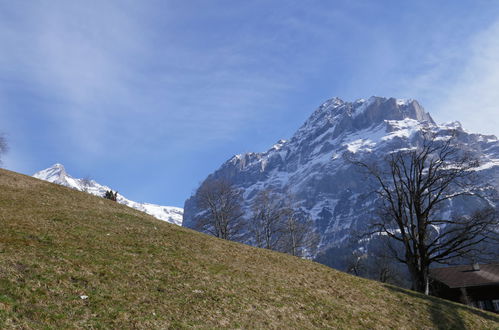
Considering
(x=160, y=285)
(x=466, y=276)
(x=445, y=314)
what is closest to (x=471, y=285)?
(x=466, y=276)

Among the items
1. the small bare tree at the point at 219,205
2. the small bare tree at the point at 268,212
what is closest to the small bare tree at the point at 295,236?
the small bare tree at the point at 268,212

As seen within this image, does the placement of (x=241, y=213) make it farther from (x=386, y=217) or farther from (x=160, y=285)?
(x=160, y=285)

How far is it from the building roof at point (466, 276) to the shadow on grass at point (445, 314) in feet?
121

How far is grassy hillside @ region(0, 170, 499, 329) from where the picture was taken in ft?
41.4

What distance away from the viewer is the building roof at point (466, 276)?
184 feet

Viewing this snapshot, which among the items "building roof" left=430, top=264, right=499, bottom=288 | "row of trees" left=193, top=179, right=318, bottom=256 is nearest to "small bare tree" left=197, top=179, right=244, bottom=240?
"row of trees" left=193, top=179, right=318, bottom=256

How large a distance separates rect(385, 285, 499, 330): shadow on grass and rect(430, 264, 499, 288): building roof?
3684 centimetres

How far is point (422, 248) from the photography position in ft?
107

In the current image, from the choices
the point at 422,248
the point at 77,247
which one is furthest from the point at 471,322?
the point at 77,247

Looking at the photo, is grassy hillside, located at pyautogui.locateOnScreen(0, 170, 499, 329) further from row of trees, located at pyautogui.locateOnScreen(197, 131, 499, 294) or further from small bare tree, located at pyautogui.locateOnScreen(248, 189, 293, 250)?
small bare tree, located at pyautogui.locateOnScreen(248, 189, 293, 250)

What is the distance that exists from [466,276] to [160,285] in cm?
5787

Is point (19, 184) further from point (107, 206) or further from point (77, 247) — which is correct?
point (77, 247)

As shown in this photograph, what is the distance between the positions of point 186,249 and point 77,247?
6.79 meters

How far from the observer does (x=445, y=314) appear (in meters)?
22.2
